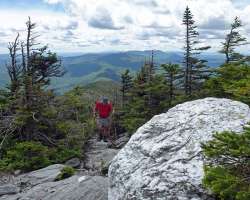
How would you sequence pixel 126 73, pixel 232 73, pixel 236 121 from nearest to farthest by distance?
pixel 236 121 < pixel 232 73 < pixel 126 73

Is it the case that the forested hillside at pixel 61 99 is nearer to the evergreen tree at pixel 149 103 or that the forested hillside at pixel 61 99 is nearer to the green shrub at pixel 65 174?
the evergreen tree at pixel 149 103

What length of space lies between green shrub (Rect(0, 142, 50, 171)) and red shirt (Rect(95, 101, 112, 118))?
3.92 meters

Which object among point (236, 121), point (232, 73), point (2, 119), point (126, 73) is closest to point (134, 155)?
point (236, 121)

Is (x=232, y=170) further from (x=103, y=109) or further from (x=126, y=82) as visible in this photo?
(x=126, y=82)

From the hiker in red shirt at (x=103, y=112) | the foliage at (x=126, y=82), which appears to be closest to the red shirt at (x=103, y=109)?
the hiker in red shirt at (x=103, y=112)

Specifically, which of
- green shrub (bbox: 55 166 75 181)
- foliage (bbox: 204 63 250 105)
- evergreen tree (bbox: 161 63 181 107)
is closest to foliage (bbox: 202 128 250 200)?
green shrub (bbox: 55 166 75 181)

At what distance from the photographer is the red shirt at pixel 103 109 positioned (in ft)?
75.0

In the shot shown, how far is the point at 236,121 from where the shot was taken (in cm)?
1082

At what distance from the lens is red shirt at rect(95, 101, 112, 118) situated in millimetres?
22859

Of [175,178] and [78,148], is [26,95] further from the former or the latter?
[175,178]

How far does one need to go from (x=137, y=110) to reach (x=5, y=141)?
1123 centimetres

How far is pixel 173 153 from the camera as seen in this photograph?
401 inches

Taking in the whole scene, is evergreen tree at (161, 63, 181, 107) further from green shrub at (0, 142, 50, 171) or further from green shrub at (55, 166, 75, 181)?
green shrub at (55, 166, 75, 181)

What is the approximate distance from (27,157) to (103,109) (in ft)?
17.2
